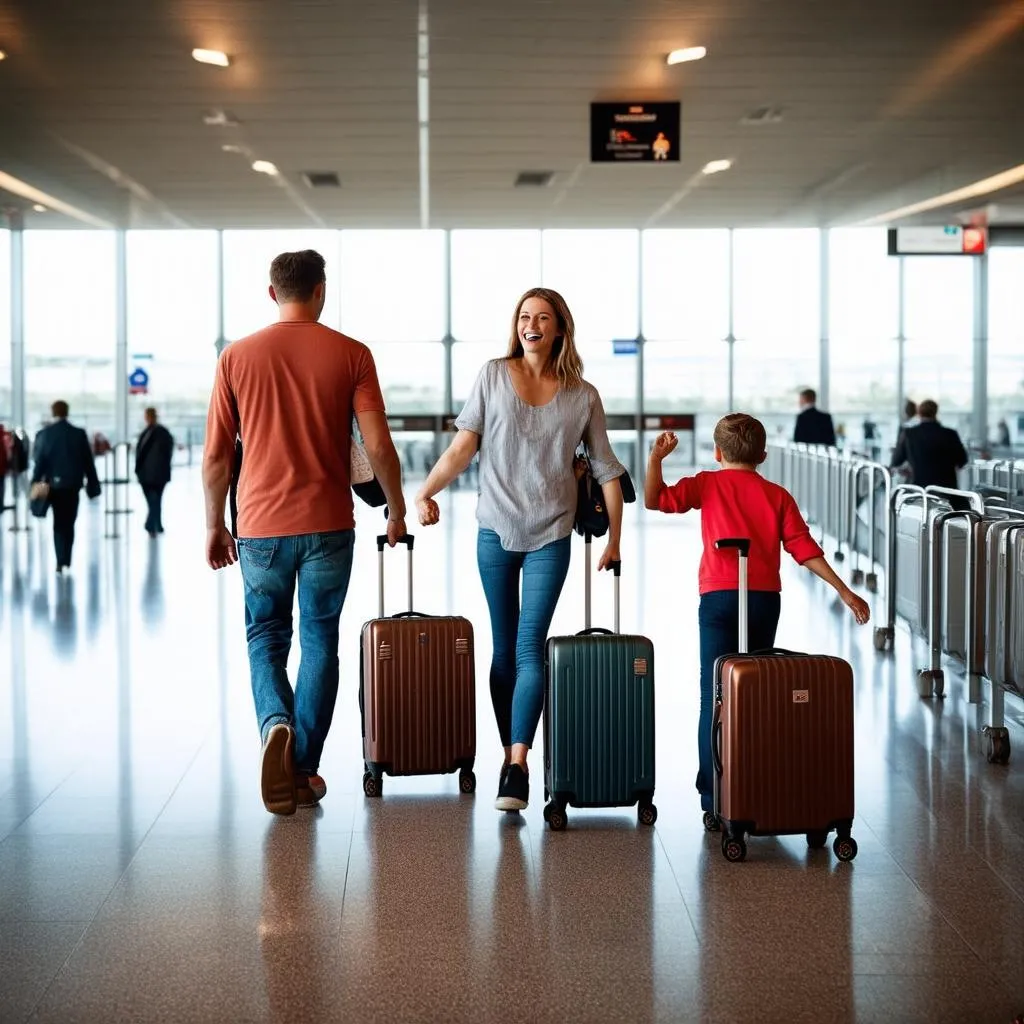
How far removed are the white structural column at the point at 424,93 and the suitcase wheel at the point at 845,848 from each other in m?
6.72

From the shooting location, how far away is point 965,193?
727 inches

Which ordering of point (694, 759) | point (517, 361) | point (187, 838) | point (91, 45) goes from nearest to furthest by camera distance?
point (187, 838) → point (517, 361) → point (694, 759) → point (91, 45)

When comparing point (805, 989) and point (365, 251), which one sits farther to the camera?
point (365, 251)

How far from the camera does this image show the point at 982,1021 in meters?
3.08

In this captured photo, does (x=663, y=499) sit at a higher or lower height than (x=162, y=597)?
higher

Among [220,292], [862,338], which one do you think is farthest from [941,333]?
[220,292]

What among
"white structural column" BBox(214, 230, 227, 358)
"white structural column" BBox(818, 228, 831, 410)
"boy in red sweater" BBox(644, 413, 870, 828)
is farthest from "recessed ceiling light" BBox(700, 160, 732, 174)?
"boy in red sweater" BBox(644, 413, 870, 828)

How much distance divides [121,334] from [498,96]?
13935 millimetres

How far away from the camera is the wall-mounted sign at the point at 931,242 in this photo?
17.7 m

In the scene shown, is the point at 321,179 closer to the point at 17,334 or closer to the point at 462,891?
the point at 17,334

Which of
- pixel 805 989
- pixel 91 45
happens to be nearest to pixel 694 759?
pixel 805 989

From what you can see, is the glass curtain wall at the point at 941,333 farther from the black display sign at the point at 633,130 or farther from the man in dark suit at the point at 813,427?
the black display sign at the point at 633,130

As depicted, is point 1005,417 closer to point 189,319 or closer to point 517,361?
point 189,319

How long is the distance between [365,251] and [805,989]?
72.4 feet
